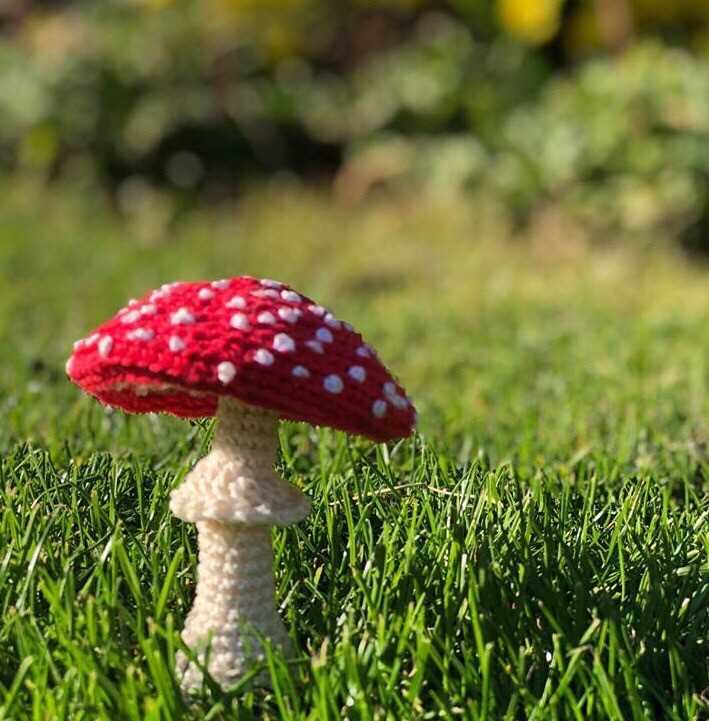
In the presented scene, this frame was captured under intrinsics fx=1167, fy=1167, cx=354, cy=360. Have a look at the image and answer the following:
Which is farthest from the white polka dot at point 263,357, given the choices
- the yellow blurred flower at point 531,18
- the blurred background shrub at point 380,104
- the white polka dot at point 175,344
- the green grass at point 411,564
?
the yellow blurred flower at point 531,18

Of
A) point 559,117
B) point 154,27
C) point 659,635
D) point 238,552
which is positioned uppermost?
point 154,27

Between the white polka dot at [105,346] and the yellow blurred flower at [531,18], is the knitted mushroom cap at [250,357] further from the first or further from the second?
the yellow blurred flower at [531,18]

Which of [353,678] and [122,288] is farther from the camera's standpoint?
[122,288]

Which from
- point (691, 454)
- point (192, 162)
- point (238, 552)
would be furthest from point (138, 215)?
point (238, 552)

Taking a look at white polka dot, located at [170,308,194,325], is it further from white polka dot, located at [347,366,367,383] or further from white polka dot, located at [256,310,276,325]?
white polka dot, located at [347,366,367,383]

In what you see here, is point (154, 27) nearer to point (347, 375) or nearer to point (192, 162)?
point (192, 162)

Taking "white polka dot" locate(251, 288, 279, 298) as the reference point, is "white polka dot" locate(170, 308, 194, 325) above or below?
below

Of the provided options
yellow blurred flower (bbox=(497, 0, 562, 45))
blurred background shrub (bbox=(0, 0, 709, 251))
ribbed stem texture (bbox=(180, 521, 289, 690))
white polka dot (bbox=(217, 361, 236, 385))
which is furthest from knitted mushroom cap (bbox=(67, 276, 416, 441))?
yellow blurred flower (bbox=(497, 0, 562, 45))
